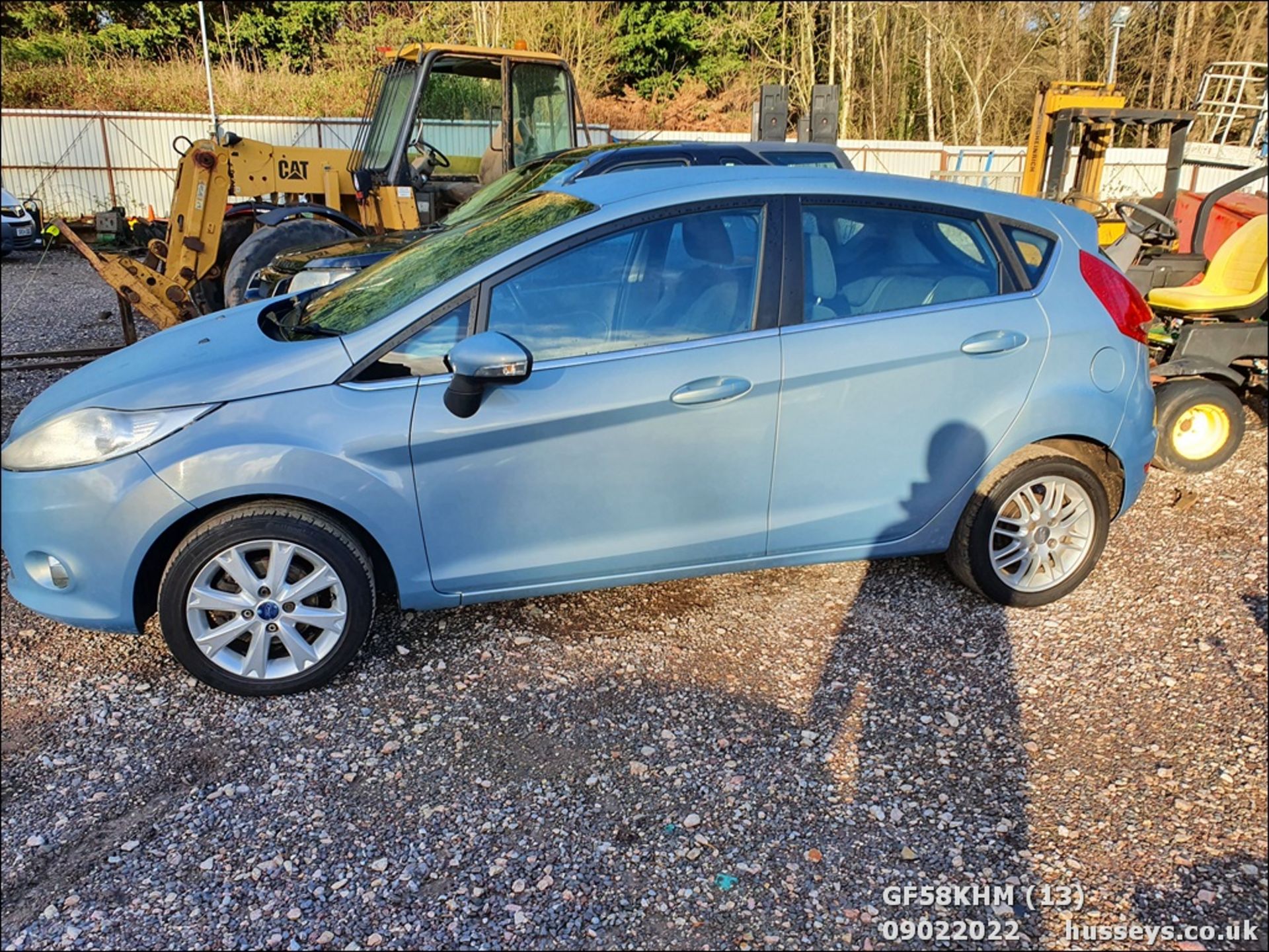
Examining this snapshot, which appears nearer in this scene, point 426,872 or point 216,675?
point 426,872

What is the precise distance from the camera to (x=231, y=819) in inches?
115

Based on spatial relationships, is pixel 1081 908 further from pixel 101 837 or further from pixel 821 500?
pixel 101 837

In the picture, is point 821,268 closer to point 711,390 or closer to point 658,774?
point 711,390

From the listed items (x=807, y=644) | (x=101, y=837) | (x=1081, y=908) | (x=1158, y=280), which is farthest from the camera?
(x=1158, y=280)

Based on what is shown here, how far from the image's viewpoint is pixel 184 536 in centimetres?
337

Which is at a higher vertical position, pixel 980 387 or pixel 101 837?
pixel 980 387

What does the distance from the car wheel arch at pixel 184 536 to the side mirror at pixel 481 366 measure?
22.8 inches

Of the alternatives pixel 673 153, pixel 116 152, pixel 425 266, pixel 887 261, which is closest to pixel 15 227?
pixel 116 152

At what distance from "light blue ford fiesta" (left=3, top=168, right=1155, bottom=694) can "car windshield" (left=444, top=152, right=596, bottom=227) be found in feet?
12.5

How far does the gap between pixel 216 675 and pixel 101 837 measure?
2.25 ft

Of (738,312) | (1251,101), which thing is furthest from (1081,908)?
(1251,101)

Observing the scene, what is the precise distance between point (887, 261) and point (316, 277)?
4418mm

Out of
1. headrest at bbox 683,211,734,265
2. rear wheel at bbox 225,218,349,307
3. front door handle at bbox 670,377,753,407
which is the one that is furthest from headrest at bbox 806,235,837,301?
rear wheel at bbox 225,218,349,307

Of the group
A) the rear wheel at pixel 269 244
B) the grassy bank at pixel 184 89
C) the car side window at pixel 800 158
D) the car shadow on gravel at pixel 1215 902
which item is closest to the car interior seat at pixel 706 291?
the car shadow on gravel at pixel 1215 902
